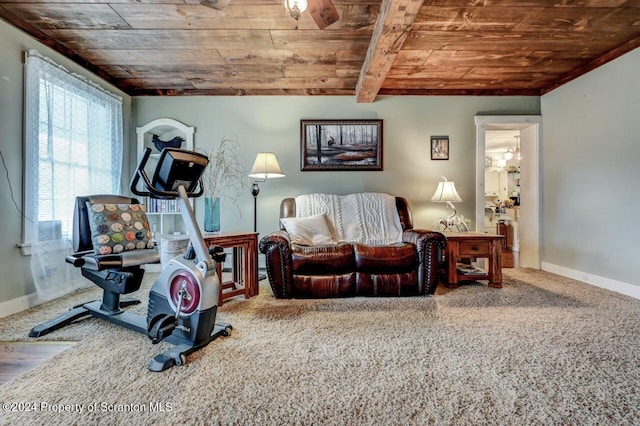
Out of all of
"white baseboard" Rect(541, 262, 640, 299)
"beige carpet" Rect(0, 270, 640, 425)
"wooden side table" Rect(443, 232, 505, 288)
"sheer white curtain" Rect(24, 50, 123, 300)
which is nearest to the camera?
"beige carpet" Rect(0, 270, 640, 425)

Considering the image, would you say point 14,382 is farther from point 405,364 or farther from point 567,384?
point 567,384

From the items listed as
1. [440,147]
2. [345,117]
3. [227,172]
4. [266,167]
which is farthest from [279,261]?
[440,147]

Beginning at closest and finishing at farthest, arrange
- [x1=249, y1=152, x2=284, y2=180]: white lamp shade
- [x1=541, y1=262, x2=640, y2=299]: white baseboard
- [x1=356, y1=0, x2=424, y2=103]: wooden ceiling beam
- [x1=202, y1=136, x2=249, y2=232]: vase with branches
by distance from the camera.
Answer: [x1=356, y1=0, x2=424, y2=103]: wooden ceiling beam, [x1=541, y1=262, x2=640, y2=299]: white baseboard, [x1=249, y1=152, x2=284, y2=180]: white lamp shade, [x1=202, y1=136, x2=249, y2=232]: vase with branches

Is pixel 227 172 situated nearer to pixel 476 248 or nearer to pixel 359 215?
pixel 359 215

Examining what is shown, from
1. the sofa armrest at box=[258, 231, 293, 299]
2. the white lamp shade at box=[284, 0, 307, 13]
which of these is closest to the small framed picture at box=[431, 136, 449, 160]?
the sofa armrest at box=[258, 231, 293, 299]

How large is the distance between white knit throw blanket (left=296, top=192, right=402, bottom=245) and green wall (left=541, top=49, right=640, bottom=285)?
6.54ft

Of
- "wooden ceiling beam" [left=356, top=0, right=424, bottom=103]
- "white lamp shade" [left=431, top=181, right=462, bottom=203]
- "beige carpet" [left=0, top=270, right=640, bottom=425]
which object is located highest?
"wooden ceiling beam" [left=356, top=0, right=424, bottom=103]

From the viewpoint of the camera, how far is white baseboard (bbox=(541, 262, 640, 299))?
2699 mm

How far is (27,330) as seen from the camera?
6.45 ft

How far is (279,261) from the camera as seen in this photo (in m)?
2.54

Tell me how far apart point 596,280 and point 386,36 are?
319 centimetres

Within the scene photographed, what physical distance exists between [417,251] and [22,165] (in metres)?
3.36

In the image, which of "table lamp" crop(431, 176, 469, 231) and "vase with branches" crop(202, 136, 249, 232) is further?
"vase with branches" crop(202, 136, 249, 232)

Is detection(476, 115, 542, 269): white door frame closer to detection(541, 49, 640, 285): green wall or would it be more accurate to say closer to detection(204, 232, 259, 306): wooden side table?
detection(541, 49, 640, 285): green wall
